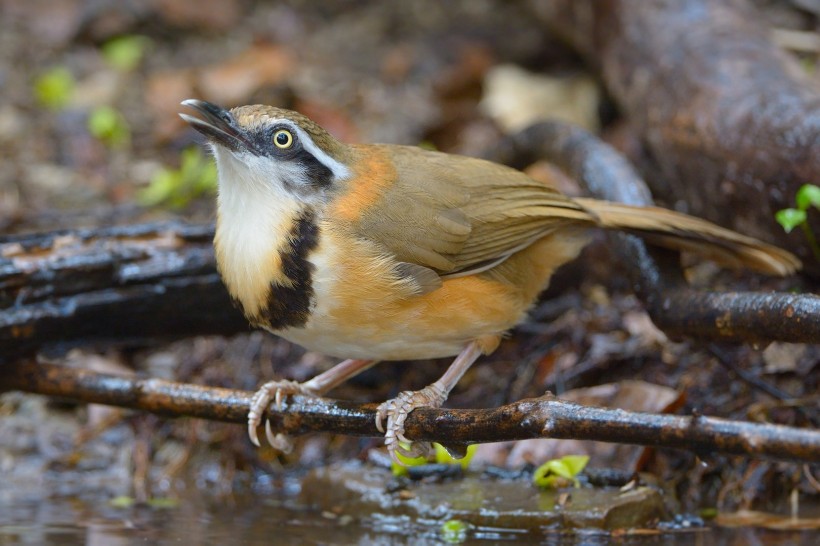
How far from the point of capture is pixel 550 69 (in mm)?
9148

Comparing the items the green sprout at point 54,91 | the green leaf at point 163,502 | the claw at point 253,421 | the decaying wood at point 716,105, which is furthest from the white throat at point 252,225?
the green sprout at point 54,91

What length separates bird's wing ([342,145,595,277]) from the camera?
435cm

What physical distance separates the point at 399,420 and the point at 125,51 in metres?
6.45

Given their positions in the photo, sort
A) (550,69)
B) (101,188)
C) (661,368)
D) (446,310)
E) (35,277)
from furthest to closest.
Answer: (550,69) < (101,188) < (661,368) < (35,277) < (446,310)

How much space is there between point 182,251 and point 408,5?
204 inches

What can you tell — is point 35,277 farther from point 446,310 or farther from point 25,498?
point 446,310

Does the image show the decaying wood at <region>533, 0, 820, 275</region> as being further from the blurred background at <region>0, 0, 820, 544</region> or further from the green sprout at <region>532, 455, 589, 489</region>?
the green sprout at <region>532, 455, 589, 489</region>

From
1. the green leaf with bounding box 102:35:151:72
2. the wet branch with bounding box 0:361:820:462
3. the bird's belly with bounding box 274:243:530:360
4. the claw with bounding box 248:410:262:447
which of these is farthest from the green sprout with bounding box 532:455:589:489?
the green leaf with bounding box 102:35:151:72

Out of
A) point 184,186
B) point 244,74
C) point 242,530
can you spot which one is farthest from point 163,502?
point 244,74

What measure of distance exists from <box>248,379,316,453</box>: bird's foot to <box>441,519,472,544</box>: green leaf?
0.83 meters

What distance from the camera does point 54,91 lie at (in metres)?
8.84

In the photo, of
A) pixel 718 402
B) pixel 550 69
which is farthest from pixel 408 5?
pixel 718 402

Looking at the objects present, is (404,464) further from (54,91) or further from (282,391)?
(54,91)

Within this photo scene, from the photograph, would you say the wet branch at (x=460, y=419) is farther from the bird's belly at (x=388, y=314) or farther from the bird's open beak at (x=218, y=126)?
the bird's open beak at (x=218, y=126)
